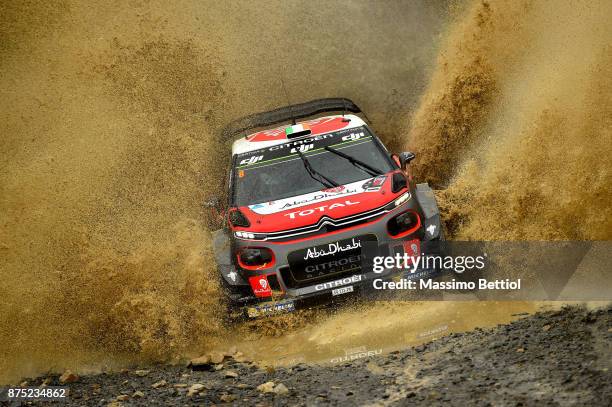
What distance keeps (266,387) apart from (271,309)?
3.96ft

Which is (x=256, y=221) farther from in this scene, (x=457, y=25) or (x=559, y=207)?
(x=457, y=25)

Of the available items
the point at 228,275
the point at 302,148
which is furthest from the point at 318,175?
the point at 228,275

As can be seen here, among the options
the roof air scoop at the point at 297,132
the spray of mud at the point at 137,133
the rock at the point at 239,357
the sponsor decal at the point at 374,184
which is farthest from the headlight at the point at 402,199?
the rock at the point at 239,357

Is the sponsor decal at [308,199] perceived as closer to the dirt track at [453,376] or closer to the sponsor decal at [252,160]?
the sponsor decal at [252,160]

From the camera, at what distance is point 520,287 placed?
6.54 metres

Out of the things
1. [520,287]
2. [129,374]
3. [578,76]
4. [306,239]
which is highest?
[578,76]

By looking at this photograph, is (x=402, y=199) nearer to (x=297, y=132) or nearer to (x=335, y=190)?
(x=335, y=190)

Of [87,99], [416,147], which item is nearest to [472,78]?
[416,147]

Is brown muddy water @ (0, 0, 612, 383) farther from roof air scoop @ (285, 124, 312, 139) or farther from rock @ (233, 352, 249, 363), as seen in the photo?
roof air scoop @ (285, 124, 312, 139)

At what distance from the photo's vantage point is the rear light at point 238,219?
700 cm

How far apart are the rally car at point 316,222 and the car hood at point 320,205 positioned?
0.01m

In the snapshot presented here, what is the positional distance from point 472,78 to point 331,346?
251 inches

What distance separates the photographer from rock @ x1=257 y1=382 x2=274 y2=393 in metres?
5.35

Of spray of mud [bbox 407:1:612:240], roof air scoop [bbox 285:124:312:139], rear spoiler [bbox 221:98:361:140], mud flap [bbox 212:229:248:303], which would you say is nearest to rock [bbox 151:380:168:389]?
mud flap [bbox 212:229:248:303]
